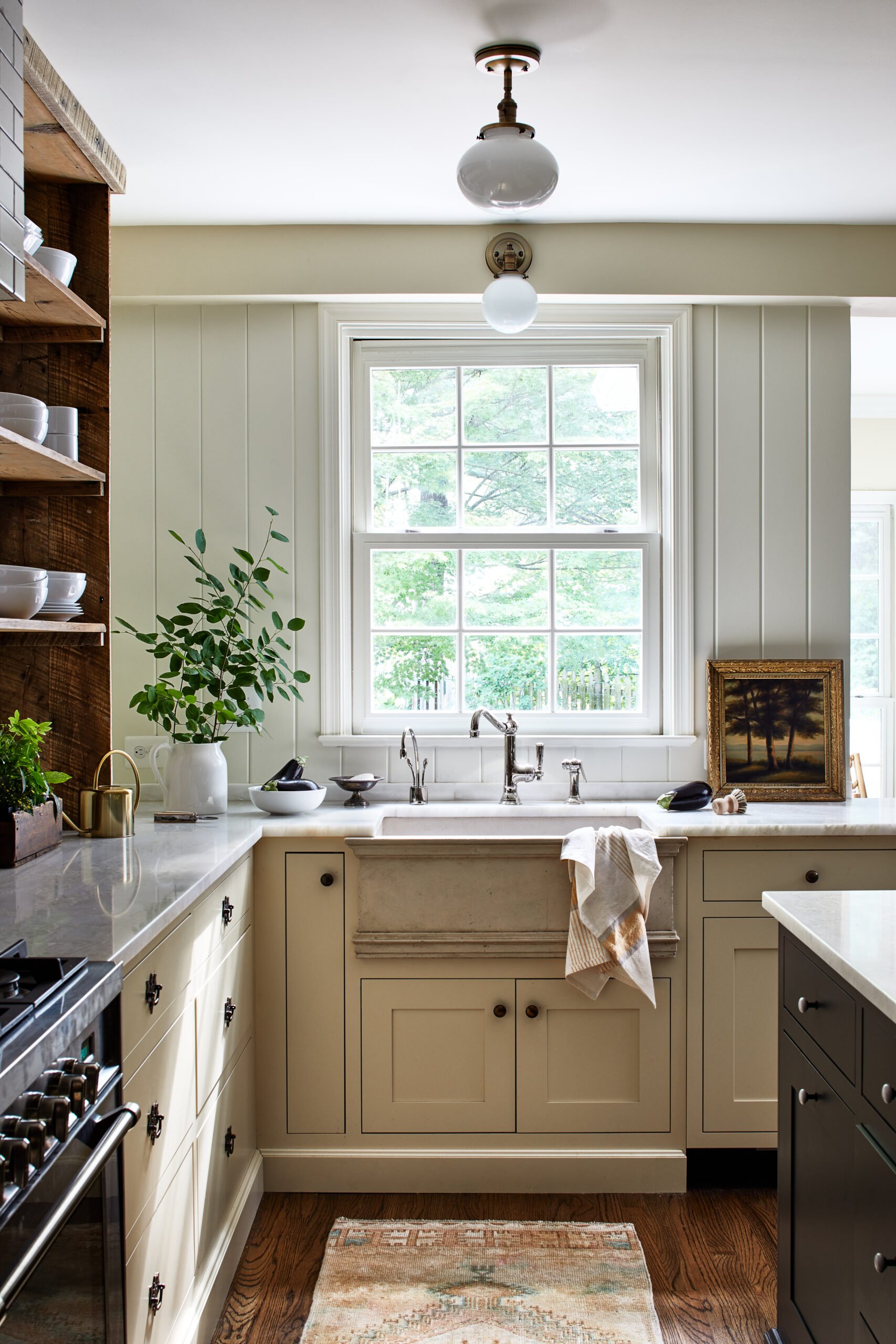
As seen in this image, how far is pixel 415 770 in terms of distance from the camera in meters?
2.92

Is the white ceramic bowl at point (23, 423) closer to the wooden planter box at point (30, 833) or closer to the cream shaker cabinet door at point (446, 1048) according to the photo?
the wooden planter box at point (30, 833)

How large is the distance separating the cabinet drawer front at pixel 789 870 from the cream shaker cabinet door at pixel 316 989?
3.14 ft

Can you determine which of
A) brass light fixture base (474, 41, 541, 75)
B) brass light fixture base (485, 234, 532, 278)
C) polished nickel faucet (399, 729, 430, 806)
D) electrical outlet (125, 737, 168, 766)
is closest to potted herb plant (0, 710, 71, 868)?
Answer: electrical outlet (125, 737, 168, 766)

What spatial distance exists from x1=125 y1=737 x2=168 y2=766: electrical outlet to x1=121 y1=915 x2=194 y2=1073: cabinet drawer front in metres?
1.17

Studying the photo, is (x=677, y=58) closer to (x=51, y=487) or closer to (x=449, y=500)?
(x=449, y=500)

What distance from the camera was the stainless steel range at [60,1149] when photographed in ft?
3.25

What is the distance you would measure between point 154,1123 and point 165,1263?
28 centimetres

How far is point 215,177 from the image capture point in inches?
101

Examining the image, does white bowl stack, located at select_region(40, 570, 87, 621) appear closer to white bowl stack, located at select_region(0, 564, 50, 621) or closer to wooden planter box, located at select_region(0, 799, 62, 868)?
white bowl stack, located at select_region(0, 564, 50, 621)

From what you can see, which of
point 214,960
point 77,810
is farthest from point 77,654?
point 214,960

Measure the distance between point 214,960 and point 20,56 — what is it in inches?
67.6

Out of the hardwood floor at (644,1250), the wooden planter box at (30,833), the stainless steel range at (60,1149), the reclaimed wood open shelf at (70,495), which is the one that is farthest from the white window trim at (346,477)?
the stainless steel range at (60,1149)

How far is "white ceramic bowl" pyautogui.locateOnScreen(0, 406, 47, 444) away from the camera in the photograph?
6.36 ft

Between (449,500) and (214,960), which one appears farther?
(449,500)
